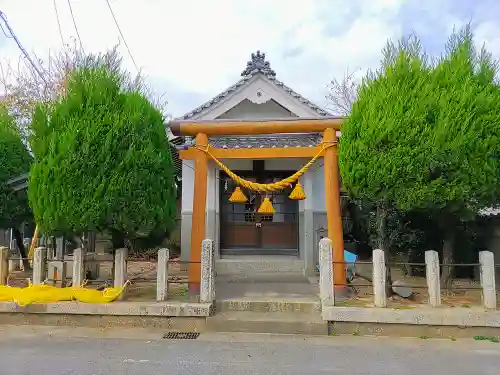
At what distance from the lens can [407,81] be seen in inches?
274

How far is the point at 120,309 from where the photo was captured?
686 centimetres

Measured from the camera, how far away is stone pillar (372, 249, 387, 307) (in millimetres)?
6672

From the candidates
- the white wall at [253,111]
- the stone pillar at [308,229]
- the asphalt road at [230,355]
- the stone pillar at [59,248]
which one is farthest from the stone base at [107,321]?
the white wall at [253,111]

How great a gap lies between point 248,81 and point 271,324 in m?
6.81

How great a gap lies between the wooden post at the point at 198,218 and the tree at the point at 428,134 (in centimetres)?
286

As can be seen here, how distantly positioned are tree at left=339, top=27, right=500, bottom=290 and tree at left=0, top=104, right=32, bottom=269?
760 centimetres

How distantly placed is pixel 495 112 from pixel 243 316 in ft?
17.9

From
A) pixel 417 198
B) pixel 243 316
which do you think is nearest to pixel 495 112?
pixel 417 198

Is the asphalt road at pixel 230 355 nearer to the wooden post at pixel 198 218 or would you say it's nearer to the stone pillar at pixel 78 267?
the stone pillar at pixel 78 267

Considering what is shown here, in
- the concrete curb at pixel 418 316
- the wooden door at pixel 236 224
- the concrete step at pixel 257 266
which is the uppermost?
the wooden door at pixel 236 224

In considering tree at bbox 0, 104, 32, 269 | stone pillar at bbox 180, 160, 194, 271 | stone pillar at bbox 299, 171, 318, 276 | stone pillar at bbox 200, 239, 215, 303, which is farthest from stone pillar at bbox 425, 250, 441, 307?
tree at bbox 0, 104, 32, 269

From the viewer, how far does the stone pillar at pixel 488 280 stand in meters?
6.52

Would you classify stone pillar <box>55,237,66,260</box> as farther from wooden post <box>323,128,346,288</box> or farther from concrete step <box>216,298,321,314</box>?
wooden post <box>323,128,346,288</box>

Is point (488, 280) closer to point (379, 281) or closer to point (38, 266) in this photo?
point (379, 281)
